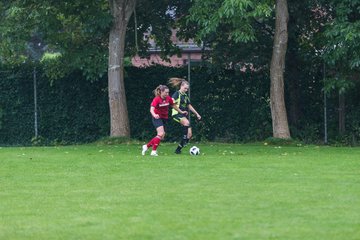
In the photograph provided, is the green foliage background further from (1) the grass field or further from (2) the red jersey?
(2) the red jersey

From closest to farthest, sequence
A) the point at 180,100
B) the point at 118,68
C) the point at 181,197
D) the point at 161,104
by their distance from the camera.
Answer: the point at 181,197, the point at 161,104, the point at 180,100, the point at 118,68

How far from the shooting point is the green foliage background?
92.7ft

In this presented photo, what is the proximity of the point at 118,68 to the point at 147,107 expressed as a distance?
8.98 feet

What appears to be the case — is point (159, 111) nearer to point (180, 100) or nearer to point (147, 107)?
point (180, 100)

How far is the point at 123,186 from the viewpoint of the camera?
15.1 meters

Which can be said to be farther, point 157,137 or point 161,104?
point 161,104

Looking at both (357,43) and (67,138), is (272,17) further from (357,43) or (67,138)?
(67,138)

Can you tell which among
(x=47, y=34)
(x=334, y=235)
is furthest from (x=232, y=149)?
(x=334, y=235)

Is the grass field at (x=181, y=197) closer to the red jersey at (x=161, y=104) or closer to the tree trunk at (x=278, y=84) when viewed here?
the red jersey at (x=161, y=104)

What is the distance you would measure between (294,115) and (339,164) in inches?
385

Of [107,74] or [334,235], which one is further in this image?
[107,74]

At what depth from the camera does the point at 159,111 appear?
2177cm

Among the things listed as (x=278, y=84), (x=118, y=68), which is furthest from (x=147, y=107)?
(x=278, y=84)

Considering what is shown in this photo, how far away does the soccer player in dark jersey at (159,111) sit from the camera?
70.4ft
